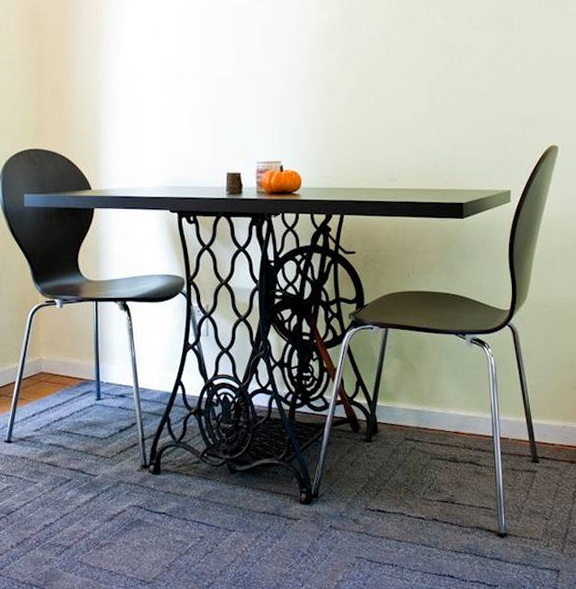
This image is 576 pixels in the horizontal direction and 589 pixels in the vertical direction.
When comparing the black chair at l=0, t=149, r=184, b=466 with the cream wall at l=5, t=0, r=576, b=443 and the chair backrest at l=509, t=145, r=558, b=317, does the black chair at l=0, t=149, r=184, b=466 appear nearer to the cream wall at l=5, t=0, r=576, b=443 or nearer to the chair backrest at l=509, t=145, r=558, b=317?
the cream wall at l=5, t=0, r=576, b=443

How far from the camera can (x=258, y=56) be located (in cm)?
271

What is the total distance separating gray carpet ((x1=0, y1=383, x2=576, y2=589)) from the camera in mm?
1733

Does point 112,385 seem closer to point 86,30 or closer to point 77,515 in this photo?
point 77,515

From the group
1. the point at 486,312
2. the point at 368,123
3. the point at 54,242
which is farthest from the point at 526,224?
the point at 54,242

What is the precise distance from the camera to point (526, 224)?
1857mm

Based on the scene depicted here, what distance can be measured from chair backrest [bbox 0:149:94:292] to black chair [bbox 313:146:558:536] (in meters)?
1.14

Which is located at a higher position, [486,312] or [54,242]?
[54,242]

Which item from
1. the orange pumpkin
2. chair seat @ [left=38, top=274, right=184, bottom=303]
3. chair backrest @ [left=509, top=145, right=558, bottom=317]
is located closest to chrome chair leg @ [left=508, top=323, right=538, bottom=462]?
chair backrest @ [left=509, top=145, right=558, bottom=317]

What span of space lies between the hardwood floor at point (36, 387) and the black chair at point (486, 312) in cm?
142

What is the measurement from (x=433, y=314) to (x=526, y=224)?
1.22 ft

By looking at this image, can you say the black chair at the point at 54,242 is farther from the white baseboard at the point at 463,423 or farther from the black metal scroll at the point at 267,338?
the white baseboard at the point at 463,423

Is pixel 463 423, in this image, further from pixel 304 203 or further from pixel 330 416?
pixel 304 203

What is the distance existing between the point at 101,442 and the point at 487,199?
57.6 inches

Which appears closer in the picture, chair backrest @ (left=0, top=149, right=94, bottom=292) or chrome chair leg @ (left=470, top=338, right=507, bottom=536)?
chrome chair leg @ (left=470, top=338, right=507, bottom=536)
